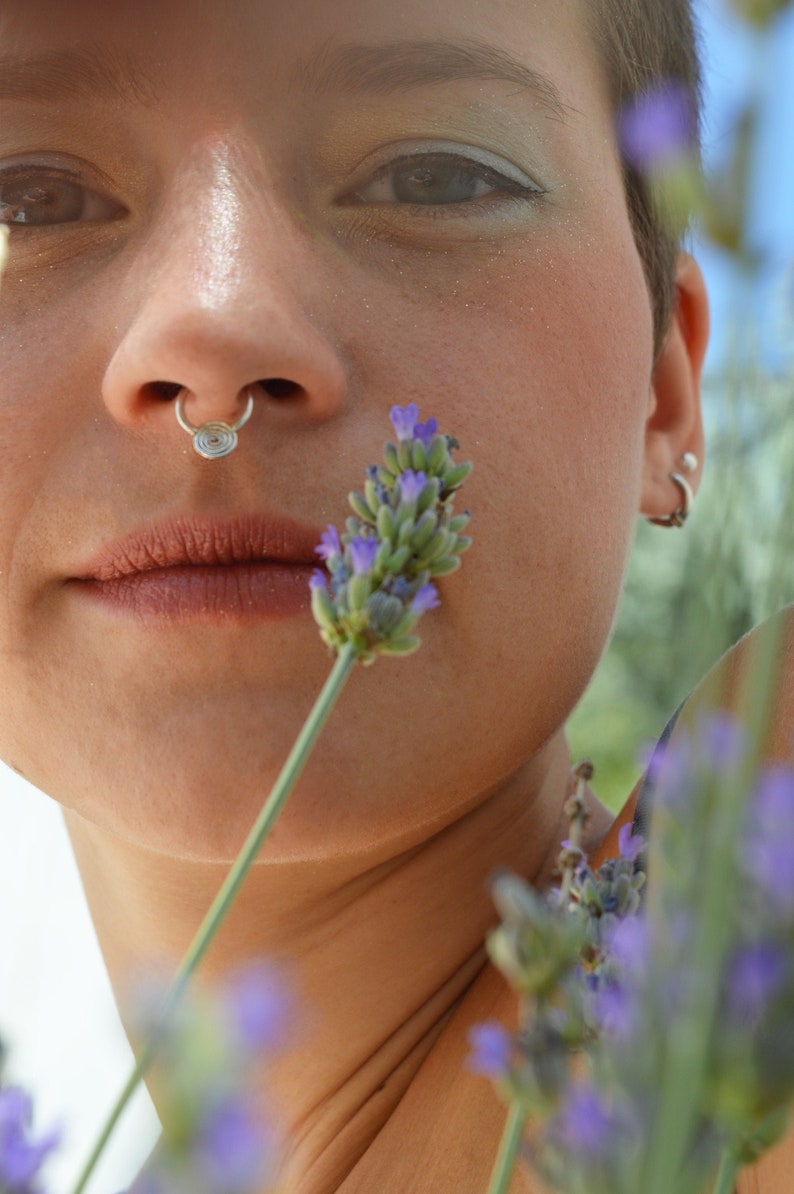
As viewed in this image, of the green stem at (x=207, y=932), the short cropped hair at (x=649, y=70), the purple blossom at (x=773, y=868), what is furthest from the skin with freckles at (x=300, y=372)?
the purple blossom at (x=773, y=868)

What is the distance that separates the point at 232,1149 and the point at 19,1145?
94 mm

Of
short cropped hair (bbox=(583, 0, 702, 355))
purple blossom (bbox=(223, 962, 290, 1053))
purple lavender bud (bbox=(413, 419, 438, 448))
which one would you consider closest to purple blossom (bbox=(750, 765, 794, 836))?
purple blossom (bbox=(223, 962, 290, 1053))

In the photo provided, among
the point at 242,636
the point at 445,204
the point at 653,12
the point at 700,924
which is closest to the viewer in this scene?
the point at 700,924

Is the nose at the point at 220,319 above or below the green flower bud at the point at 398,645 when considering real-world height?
above

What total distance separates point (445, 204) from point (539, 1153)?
2.90ft

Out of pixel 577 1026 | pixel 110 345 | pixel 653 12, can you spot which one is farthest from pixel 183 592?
pixel 653 12

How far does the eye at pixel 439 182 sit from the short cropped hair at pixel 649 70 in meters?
0.19

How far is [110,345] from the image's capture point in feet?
3.03

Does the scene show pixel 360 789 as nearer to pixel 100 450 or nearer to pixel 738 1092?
pixel 100 450

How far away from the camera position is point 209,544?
0.90 metres

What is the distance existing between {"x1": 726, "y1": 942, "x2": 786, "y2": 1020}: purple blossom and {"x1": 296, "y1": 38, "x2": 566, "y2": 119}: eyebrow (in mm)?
818

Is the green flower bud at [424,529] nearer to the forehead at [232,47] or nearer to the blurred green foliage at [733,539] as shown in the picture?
the blurred green foliage at [733,539]

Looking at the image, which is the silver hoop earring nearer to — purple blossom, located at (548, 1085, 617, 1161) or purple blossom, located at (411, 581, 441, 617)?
purple blossom, located at (411, 581, 441, 617)

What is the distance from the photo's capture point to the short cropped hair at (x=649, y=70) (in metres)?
1.23
